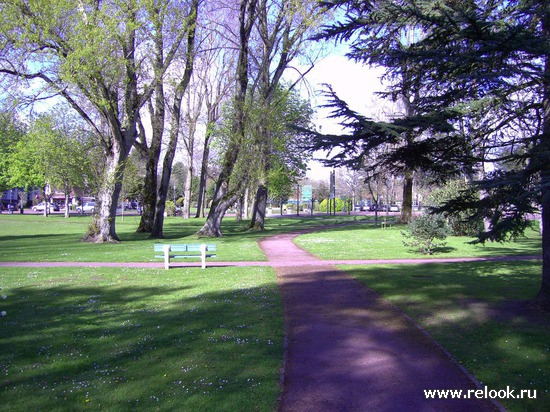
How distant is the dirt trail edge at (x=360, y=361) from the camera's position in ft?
14.5

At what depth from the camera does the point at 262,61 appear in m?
27.3

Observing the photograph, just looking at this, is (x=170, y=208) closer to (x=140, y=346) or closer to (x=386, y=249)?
(x=386, y=249)

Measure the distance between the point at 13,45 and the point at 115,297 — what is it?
13.0 metres

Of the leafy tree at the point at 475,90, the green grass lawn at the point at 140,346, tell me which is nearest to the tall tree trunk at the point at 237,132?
the green grass lawn at the point at 140,346

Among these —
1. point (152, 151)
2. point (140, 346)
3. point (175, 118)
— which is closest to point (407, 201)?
point (175, 118)

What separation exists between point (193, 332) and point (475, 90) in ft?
19.0

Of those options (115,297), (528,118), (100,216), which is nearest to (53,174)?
(100,216)

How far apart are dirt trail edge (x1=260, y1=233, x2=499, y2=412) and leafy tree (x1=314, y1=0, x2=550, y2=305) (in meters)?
2.27

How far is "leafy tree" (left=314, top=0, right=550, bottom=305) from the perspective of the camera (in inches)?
255

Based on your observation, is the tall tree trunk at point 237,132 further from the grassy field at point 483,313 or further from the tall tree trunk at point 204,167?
the grassy field at point 483,313

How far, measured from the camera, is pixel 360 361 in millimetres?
5543

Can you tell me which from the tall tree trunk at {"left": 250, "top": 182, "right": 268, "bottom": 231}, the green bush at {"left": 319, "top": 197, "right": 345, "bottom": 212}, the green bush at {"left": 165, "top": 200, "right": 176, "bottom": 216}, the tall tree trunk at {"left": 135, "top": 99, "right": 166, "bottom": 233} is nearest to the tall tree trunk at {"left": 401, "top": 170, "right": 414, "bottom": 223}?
the tall tree trunk at {"left": 250, "top": 182, "right": 268, "bottom": 231}

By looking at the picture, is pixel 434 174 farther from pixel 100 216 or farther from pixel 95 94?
pixel 100 216

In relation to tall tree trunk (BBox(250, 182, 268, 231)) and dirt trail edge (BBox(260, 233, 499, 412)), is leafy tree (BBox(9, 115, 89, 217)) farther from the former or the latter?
dirt trail edge (BBox(260, 233, 499, 412))
